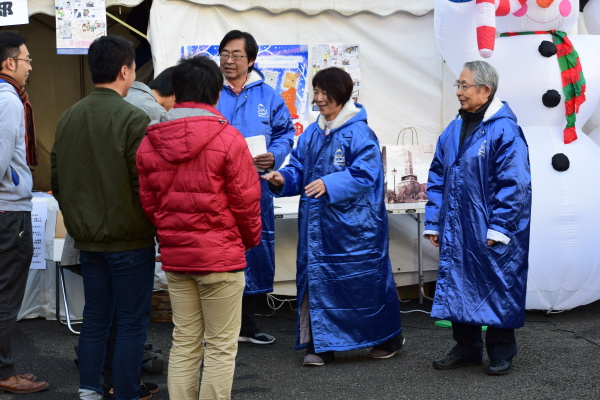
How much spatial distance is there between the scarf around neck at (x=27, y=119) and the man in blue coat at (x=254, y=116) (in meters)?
1.25

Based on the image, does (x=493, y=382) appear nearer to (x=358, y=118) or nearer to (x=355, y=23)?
(x=358, y=118)

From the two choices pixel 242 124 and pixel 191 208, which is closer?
pixel 191 208

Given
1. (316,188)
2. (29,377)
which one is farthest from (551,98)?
(29,377)

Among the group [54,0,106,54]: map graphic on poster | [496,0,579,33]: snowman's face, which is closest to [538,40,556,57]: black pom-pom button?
[496,0,579,33]: snowman's face

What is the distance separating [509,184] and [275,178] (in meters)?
1.29

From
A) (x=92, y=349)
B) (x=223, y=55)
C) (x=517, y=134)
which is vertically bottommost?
(x=92, y=349)

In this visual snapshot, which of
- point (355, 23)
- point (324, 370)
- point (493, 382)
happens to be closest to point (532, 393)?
point (493, 382)

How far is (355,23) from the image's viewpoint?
6809 millimetres

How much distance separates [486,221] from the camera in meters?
4.79

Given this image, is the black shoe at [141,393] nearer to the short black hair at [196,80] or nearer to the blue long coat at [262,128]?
the blue long coat at [262,128]

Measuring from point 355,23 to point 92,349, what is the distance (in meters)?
3.67

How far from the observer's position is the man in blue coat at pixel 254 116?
18.0ft

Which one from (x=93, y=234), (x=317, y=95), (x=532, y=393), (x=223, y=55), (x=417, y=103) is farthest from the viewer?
(x=417, y=103)

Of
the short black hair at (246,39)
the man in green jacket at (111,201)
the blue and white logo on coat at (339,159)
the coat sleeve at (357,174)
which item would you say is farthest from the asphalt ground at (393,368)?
the short black hair at (246,39)
